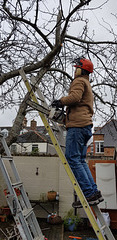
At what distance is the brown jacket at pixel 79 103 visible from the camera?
7.84 feet

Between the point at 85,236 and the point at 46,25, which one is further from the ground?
the point at 46,25

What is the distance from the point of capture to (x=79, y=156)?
2.43 metres

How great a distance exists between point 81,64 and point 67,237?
4630mm

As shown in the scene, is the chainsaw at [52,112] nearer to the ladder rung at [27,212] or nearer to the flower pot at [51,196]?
the ladder rung at [27,212]

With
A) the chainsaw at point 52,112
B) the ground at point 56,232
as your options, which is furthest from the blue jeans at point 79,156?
the ground at point 56,232

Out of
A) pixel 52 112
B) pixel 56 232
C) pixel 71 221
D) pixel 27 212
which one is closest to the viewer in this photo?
pixel 52 112

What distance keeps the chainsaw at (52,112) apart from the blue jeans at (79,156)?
0.30 m

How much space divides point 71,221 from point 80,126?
465 centimetres

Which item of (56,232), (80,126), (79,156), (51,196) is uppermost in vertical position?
(80,126)

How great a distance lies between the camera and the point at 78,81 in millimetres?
2490

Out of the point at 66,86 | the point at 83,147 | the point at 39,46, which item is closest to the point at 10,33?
the point at 39,46

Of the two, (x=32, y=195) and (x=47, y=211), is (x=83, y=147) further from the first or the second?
(x=32, y=195)

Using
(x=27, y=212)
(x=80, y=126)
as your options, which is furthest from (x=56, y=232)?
(x=80, y=126)

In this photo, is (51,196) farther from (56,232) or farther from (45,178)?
(56,232)
